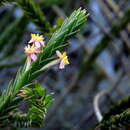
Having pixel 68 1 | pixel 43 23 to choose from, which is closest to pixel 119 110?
pixel 43 23

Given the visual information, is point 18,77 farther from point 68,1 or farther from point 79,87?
point 79,87

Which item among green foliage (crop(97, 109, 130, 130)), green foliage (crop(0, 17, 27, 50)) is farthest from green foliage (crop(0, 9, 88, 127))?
green foliage (crop(0, 17, 27, 50))

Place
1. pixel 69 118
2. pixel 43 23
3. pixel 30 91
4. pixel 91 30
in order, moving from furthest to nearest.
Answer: pixel 91 30 < pixel 69 118 < pixel 43 23 < pixel 30 91

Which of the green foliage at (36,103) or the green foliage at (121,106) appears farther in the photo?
the green foliage at (121,106)

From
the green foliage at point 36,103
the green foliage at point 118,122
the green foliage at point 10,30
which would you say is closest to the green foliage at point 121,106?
the green foliage at point 118,122

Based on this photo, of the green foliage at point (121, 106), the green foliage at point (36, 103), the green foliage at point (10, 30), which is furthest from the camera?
the green foliage at point (10, 30)

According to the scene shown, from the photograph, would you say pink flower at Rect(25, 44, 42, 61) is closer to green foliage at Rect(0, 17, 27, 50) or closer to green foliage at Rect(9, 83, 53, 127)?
green foliage at Rect(9, 83, 53, 127)

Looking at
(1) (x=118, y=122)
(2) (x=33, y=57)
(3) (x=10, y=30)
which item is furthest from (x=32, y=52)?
(3) (x=10, y=30)

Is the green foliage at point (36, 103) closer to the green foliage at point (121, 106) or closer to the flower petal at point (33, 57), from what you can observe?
the flower petal at point (33, 57)

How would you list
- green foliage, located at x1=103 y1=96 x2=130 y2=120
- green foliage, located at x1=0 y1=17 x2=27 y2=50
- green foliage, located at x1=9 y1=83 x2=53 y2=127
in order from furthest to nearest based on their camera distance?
1. green foliage, located at x1=0 y1=17 x2=27 y2=50
2. green foliage, located at x1=103 y1=96 x2=130 y2=120
3. green foliage, located at x1=9 y1=83 x2=53 y2=127

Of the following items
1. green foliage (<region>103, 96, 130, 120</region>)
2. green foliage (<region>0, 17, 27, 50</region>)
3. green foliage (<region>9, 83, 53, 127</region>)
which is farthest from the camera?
green foliage (<region>0, 17, 27, 50</region>)

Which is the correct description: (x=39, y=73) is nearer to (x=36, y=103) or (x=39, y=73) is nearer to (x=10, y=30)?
(x=36, y=103)
